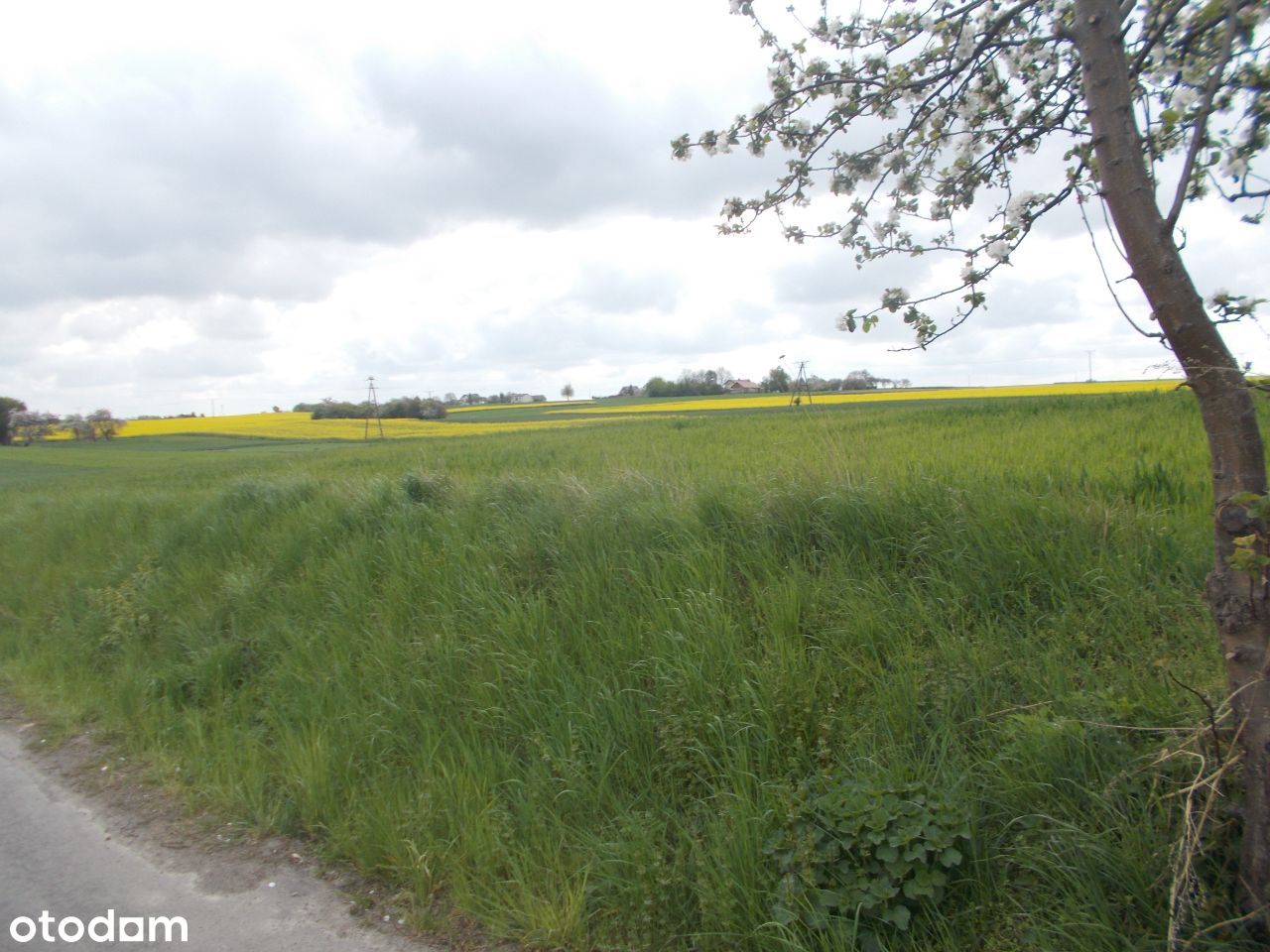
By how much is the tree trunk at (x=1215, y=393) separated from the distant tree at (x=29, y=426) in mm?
66704

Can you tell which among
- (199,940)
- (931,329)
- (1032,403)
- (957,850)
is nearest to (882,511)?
(931,329)

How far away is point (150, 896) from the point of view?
11.7 ft

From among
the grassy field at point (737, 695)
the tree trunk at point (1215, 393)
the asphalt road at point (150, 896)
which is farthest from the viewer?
the asphalt road at point (150, 896)

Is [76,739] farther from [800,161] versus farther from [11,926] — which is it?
[800,161]

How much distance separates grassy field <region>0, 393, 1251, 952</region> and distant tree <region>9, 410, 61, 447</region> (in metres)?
59.9

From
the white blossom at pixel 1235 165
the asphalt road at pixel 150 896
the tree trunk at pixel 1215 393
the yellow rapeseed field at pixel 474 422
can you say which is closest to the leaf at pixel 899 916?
the tree trunk at pixel 1215 393

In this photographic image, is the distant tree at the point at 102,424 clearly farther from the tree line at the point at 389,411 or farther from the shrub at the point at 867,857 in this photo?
the shrub at the point at 867,857

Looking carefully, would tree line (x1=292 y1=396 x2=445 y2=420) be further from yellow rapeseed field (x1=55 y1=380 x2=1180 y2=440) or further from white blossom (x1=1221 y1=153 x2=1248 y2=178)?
white blossom (x1=1221 y1=153 x2=1248 y2=178)

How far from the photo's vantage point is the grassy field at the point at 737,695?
2814 mm

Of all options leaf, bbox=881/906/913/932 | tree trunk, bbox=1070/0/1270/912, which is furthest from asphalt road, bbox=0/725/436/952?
tree trunk, bbox=1070/0/1270/912

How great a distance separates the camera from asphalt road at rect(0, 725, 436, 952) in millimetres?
3227

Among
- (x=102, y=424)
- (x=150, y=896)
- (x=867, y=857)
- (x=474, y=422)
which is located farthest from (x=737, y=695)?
(x=102, y=424)

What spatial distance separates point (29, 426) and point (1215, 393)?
6859cm

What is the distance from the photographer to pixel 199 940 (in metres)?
3.23
